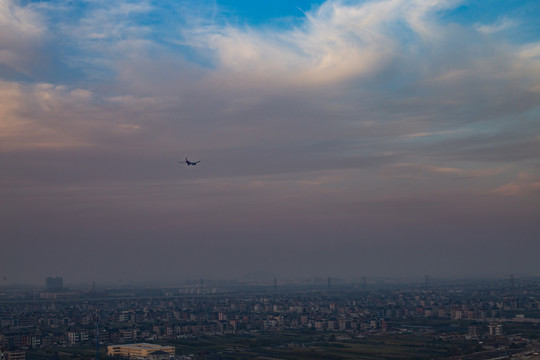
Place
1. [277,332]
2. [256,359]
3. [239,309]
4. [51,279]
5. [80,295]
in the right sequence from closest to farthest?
[256,359] → [277,332] → [239,309] → [80,295] → [51,279]

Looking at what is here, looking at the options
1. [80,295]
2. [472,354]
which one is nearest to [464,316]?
[472,354]

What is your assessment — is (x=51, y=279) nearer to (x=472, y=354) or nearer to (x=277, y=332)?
(x=277, y=332)

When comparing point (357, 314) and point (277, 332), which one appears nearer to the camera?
point (277, 332)

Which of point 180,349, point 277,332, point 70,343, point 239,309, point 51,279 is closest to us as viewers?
point 180,349

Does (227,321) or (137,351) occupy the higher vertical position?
(227,321)

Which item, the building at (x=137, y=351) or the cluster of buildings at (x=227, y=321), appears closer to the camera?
the building at (x=137, y=351)

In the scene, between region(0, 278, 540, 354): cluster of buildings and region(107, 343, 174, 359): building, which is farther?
region(0, 278, 540, 354): cluster of buildings

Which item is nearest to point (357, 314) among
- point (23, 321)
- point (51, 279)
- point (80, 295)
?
point (23, 321)

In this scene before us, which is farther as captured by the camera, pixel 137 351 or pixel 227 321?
pixel 227 321
